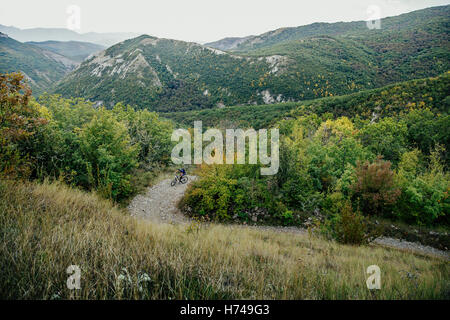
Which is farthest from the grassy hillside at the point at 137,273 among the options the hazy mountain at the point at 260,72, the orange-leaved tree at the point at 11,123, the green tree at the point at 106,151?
the hazy mountain at the point at 260,72

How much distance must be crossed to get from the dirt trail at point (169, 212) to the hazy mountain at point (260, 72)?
8584 cm

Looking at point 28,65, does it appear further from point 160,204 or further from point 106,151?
point 160,204

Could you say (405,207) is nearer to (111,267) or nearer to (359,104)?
(111,267)

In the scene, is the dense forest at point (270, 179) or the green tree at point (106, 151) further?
the green tree at point (106, 151)

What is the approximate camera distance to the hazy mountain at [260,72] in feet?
300

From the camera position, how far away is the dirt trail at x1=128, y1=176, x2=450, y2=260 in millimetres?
10789

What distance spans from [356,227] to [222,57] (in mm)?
133912

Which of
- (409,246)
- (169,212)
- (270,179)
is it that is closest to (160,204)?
(169,212)

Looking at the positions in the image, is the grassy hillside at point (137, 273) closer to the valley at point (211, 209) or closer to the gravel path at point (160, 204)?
the valley at point (211, 209)

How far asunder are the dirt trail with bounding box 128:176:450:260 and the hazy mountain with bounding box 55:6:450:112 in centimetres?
8584

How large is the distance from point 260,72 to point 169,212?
351 ft

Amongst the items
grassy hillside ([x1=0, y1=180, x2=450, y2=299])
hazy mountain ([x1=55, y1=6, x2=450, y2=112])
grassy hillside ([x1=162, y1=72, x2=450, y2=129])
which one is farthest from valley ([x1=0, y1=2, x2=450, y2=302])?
hazy mountain ([x1=55, y1=6, x2=450, y2=112])

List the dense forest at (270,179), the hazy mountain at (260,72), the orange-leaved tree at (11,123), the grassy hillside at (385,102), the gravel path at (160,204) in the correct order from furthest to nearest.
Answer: the hazy mountain at (260,72) < the grassy hillside at (385,102) < the gravel path at (160,204) < the dense forest at (270,179) < the orange-leaved tree at (11,123)

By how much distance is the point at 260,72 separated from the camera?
104938 mm
